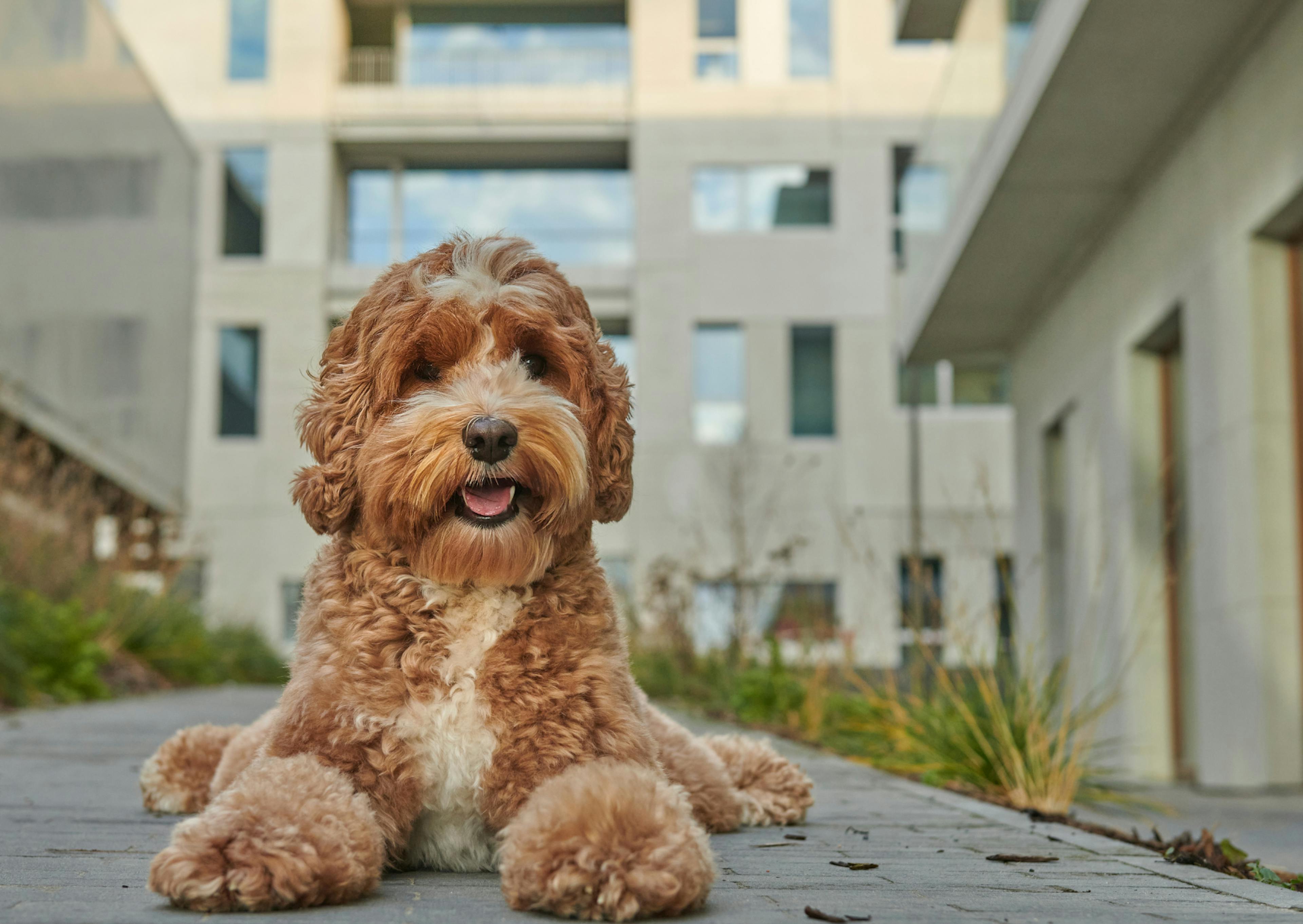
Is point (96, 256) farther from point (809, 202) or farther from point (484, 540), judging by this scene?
point (809, 202)

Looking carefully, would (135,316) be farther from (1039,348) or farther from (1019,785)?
(1019,785)

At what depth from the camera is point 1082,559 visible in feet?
38.1

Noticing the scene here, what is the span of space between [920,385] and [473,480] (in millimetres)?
21123

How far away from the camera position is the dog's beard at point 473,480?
8.89 ft

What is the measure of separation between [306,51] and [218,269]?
4514mm

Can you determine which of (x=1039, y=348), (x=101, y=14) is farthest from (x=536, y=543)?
(x=101, y=14)

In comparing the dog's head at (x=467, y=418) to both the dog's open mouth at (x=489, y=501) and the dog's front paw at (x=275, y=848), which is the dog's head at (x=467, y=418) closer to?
the dog's open mouth at (x=489, y=501)

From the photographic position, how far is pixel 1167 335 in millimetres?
10156

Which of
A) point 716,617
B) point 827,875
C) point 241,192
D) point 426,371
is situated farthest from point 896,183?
point 426,371

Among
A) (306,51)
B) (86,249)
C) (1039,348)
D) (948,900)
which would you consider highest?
(306,51)

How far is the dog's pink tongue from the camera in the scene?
2766 mm

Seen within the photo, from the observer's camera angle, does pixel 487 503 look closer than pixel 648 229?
Yes

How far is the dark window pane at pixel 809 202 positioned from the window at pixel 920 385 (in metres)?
3.25

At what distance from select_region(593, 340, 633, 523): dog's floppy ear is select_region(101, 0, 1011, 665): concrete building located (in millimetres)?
19657
